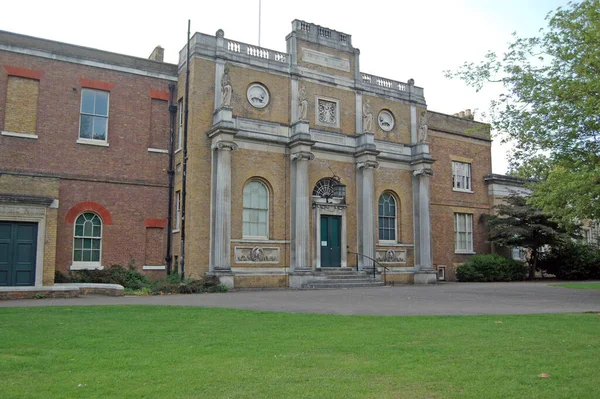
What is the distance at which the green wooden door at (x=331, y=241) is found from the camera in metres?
23.7

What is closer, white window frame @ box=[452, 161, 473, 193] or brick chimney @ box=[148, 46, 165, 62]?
brick chimney @ box=[148, 46, 165, 62]

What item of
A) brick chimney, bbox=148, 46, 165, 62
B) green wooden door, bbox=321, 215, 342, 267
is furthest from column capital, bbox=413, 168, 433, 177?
brick chimney, bbox=148, 46, 165, 62

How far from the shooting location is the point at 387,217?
26188 millimetres

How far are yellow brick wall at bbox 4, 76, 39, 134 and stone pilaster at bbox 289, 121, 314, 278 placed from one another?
10182mm

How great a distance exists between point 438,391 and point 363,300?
1035cm

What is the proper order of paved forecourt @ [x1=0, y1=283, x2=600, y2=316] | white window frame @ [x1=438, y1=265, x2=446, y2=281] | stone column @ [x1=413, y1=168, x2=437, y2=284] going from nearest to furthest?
1. paved forecourt @ [x1=0, y1=283, x2=600, y2=316]
2. stone column @ [x1=413, y1=168, x2=437, y2=284]
3. white window frame @ [x1=438, y1=265, x2=446, y2=281]

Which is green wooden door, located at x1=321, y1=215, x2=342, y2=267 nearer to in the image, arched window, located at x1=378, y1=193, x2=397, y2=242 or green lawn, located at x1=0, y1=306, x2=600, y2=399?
arched window, located at x1=378, y1=193, x2=397, y2=242

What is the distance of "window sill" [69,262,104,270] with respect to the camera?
66.6 ft

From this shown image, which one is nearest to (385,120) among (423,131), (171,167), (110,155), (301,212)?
(423,131)

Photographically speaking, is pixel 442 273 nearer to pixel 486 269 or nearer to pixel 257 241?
pixel 486 269

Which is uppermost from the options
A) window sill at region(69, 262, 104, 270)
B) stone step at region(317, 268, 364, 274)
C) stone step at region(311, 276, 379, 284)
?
window sill at region(69, 262, 104, 270)

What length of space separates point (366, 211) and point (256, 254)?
5.66m

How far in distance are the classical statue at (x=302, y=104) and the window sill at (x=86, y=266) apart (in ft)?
33.3

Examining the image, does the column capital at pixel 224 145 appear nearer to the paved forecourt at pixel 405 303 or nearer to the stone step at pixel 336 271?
the stone step at pixel 336 271
